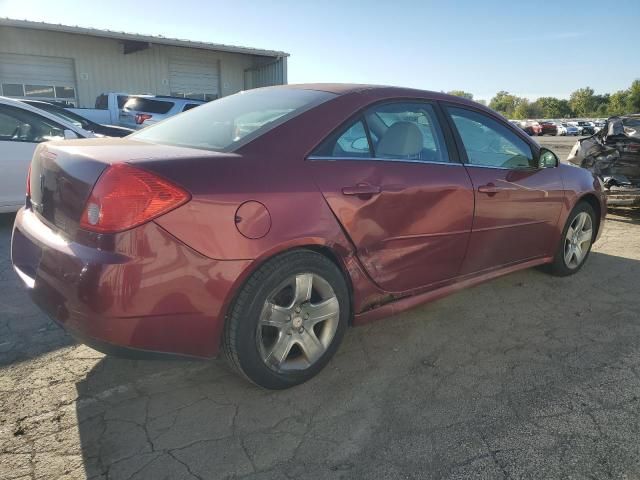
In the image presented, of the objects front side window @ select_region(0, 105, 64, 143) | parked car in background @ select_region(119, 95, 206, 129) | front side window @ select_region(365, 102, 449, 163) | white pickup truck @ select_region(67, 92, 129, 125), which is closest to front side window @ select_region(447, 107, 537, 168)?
front side window @ select_region(365, 102, 449, 163)

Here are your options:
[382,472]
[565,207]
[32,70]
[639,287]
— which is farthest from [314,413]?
[32,70]

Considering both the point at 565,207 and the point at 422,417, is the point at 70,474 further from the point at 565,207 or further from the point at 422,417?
the point at 565,207

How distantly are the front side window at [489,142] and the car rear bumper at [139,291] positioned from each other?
1860mm

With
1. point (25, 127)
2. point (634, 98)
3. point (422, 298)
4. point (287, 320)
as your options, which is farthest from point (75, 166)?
point (634, 98)

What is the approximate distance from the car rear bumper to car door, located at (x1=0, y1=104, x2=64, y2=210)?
383cm

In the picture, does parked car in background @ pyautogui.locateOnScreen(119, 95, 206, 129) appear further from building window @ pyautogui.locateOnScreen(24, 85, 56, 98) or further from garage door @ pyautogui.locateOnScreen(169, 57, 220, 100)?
garage door @ pyautogui.locateOnScreen(169, 57, 220, 100)

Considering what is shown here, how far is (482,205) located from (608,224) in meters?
4.32

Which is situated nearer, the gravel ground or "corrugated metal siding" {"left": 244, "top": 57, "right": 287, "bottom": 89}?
the gravel ground

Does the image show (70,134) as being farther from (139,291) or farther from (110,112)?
(110,112)

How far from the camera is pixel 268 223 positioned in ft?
7.08

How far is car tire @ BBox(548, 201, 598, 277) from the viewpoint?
4078 mm

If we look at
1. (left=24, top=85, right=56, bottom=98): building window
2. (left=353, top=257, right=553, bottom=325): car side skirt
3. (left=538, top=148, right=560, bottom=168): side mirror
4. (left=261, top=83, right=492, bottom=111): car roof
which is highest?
(left=24, top=85, right=56, bottom=98): building window

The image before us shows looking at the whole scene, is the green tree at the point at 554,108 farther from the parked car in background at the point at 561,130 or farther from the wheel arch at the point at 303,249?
the wheel arch at the point at 303,249

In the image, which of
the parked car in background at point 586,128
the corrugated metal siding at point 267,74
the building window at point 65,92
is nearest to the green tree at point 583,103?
the parked car in background at point 586,128
